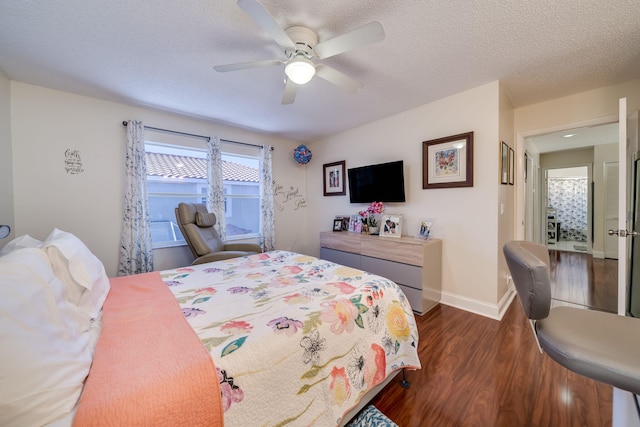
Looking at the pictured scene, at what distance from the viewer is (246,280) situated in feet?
5.44

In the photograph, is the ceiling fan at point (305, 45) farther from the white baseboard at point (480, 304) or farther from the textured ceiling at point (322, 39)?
the white baseboard at point (480, 304)

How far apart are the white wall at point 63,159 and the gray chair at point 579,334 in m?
3.55

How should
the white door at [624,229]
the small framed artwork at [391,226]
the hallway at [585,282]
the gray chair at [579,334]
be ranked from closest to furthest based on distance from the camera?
1. the gray chair at [579,334]
2. the white door at [624,229]
3. the hallway at [585,282]
4. the small framed artwork at [391,226]

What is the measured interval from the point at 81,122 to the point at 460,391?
4.20 metres

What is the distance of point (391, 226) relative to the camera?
10.1ft

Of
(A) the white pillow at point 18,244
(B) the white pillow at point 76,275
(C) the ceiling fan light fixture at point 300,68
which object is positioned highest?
(C) the ceiling fan light fixture at point 300,68

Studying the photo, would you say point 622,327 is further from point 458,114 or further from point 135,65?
point 135,65

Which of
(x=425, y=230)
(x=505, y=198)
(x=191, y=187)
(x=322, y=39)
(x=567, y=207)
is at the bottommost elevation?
(x=425, y=230)

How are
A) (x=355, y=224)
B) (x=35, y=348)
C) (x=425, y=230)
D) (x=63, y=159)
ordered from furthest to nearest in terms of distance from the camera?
(x=355, y=224), (x=425, y=230), (x=63, y=159), (x=35, y=348)

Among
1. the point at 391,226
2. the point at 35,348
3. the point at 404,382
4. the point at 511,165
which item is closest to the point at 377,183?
the point at 391,226

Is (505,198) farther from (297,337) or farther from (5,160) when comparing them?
(5,160)

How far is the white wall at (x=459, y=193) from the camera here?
2404mm

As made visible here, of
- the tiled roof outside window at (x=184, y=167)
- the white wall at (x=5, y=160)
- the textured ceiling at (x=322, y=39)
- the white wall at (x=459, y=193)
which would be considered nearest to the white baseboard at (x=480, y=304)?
the white wall at (x=459, y=193)

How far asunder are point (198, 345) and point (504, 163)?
125 inches
